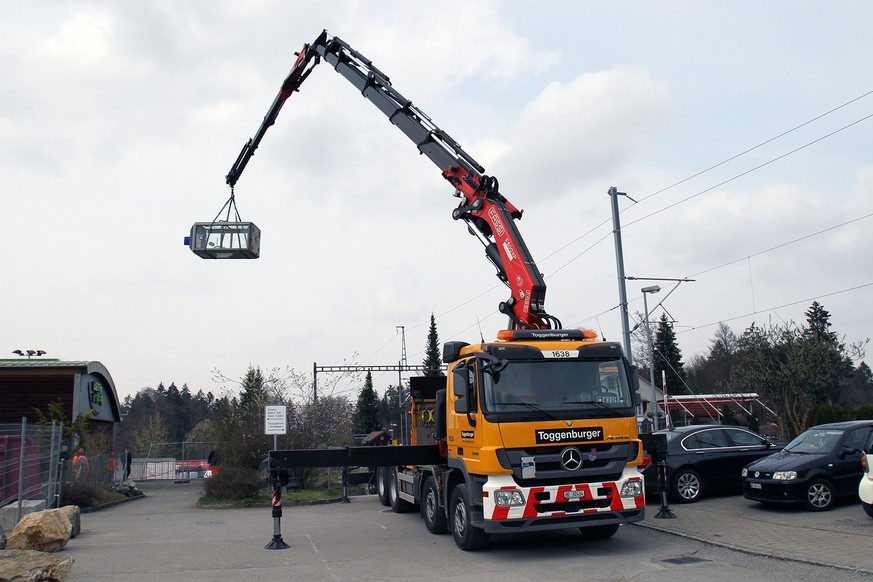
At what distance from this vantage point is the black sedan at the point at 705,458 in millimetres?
15234

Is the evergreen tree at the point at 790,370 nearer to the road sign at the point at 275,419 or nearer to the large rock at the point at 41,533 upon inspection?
the road sign at the point at 275,419

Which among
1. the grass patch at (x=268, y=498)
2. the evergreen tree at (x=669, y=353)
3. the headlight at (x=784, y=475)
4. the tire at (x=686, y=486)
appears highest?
the evergreen tree at (x=669, y=353)

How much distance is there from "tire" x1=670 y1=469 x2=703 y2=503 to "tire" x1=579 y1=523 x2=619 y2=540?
3.80 metres

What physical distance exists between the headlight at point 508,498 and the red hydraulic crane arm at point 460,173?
3920 mm

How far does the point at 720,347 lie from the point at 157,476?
229ft

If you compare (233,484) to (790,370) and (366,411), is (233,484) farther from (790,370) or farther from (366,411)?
(366,411)

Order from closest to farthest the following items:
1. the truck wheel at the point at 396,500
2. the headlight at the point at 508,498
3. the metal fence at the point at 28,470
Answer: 1. the headlight at the point at 508,498
2. the metal fence at the point at 28,470
3. the truck wheel at the point at 396,500

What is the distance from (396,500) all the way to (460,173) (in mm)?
7485

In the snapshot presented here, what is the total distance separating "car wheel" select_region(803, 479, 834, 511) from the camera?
13141 millimetres

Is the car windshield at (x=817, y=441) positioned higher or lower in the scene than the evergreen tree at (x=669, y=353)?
lower

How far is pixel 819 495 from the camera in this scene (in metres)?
13.2

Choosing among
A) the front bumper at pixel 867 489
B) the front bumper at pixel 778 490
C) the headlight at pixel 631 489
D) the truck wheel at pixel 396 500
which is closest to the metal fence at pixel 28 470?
the truck wheel at pixel 396 500

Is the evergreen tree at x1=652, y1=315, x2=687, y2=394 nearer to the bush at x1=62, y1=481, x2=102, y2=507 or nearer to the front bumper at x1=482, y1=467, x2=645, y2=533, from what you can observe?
the bush at x1=62, y1=481, x2=102, y2=507

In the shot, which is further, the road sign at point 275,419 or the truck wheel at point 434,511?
the road sign at point 275,419
